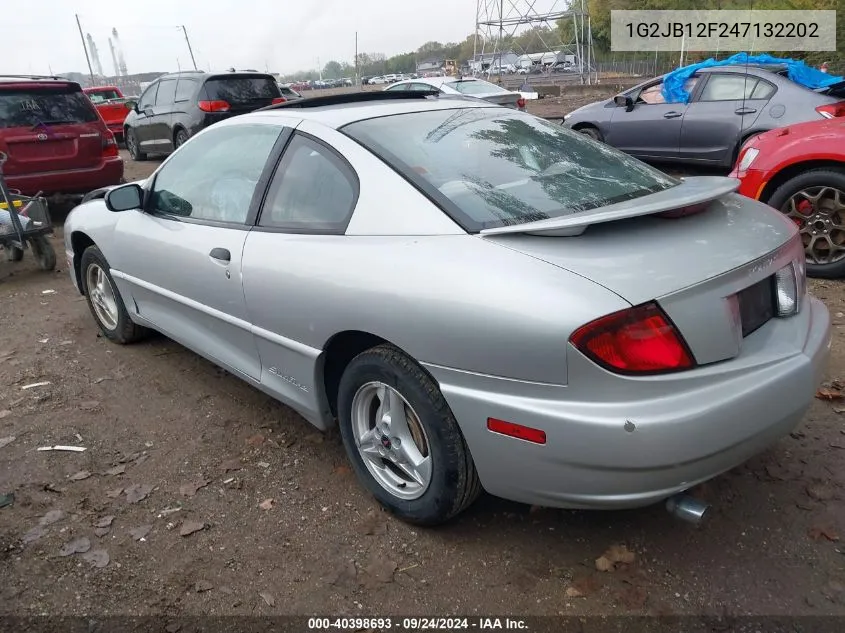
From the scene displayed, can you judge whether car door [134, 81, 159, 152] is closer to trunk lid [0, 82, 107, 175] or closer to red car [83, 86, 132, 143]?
red car [83, 86, 132, 143]

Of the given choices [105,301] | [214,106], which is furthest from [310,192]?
[214,106]

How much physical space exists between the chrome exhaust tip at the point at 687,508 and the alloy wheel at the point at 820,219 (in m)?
3.31

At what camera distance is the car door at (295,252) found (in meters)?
2.58

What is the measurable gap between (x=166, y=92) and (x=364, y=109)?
1175cm

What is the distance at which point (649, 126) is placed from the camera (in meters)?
9.05

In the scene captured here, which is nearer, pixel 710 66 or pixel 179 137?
pixel 710 66

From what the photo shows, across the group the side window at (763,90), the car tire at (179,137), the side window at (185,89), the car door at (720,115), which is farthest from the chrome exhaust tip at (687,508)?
the car tire at (179,137)

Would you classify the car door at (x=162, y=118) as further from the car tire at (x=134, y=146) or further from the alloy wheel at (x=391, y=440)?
the alloy wheel at (x=391, y=440)

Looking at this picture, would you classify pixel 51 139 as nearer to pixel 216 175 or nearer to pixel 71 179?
pixel 71 179

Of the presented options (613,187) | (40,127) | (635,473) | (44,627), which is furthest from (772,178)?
(40,127)

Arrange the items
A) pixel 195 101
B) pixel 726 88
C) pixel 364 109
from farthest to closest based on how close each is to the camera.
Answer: pixel 195 101 → pixel 726 88 → pixel 364 109

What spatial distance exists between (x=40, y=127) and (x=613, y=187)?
7.53 m

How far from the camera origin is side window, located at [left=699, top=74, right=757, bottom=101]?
8227 mm

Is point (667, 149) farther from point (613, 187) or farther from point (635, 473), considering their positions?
point (635, 473)
